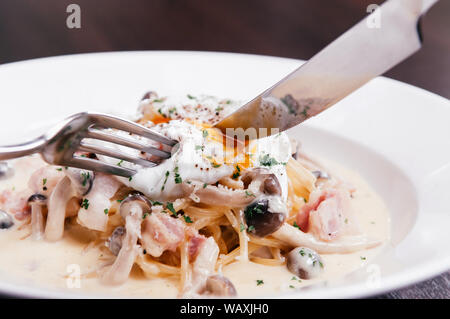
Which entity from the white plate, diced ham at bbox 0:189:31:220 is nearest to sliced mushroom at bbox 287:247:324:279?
the white plate

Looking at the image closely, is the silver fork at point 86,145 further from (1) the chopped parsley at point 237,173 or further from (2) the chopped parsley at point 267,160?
(2) the chopped parsley at point 267,160

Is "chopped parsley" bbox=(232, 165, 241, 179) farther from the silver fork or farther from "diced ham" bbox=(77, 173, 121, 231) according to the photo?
"diced ham" bbox=(77, 173, 121, 231)

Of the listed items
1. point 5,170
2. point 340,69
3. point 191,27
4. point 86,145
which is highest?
point 191,27

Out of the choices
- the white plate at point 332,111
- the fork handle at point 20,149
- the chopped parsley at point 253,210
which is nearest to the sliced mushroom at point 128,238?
the chopped parsley at point 253,210

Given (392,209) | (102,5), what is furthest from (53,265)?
(102,5)

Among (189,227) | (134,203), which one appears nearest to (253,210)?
(189,227)

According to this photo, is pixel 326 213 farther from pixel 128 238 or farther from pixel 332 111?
pixel 332 111
